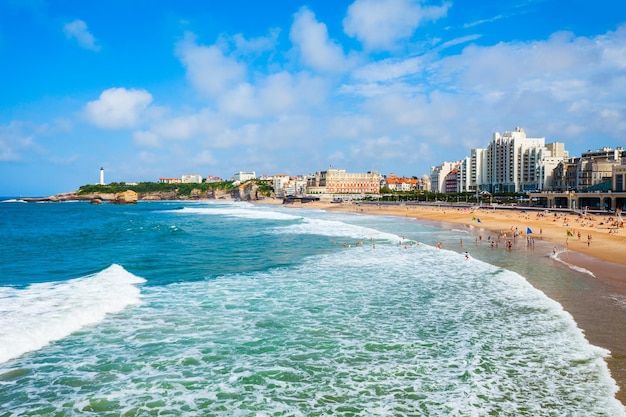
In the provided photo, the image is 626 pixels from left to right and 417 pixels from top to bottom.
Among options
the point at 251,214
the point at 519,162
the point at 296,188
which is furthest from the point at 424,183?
the point at 251,214

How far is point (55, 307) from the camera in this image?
14.5 metres

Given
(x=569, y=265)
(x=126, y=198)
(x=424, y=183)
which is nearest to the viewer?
(x=569, y=265)

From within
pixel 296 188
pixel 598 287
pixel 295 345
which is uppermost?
pixel 296 188

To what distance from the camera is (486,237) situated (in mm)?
37344

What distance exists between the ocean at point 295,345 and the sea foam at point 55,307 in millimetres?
57

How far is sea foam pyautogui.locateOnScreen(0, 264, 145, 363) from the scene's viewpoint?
1155 cm

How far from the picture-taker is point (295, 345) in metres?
11.1

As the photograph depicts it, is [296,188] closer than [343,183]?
No

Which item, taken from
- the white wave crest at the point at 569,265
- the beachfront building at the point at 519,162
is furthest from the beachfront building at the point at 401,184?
the white wave crest at the point at 569,265

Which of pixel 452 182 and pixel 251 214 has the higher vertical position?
pixel 452 182

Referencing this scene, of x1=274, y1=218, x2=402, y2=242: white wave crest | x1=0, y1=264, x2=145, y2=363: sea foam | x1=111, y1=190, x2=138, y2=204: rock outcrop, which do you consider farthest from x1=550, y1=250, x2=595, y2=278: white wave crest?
x1=111, y1=190, x2=138, y2=204: rock outcrop

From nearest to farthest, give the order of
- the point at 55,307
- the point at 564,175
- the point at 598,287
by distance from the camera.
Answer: the point at 55,307, the point at 598,287, the point at 564,175

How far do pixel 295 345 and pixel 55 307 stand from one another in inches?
356

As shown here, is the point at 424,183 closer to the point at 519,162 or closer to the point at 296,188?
the point at 296,188
